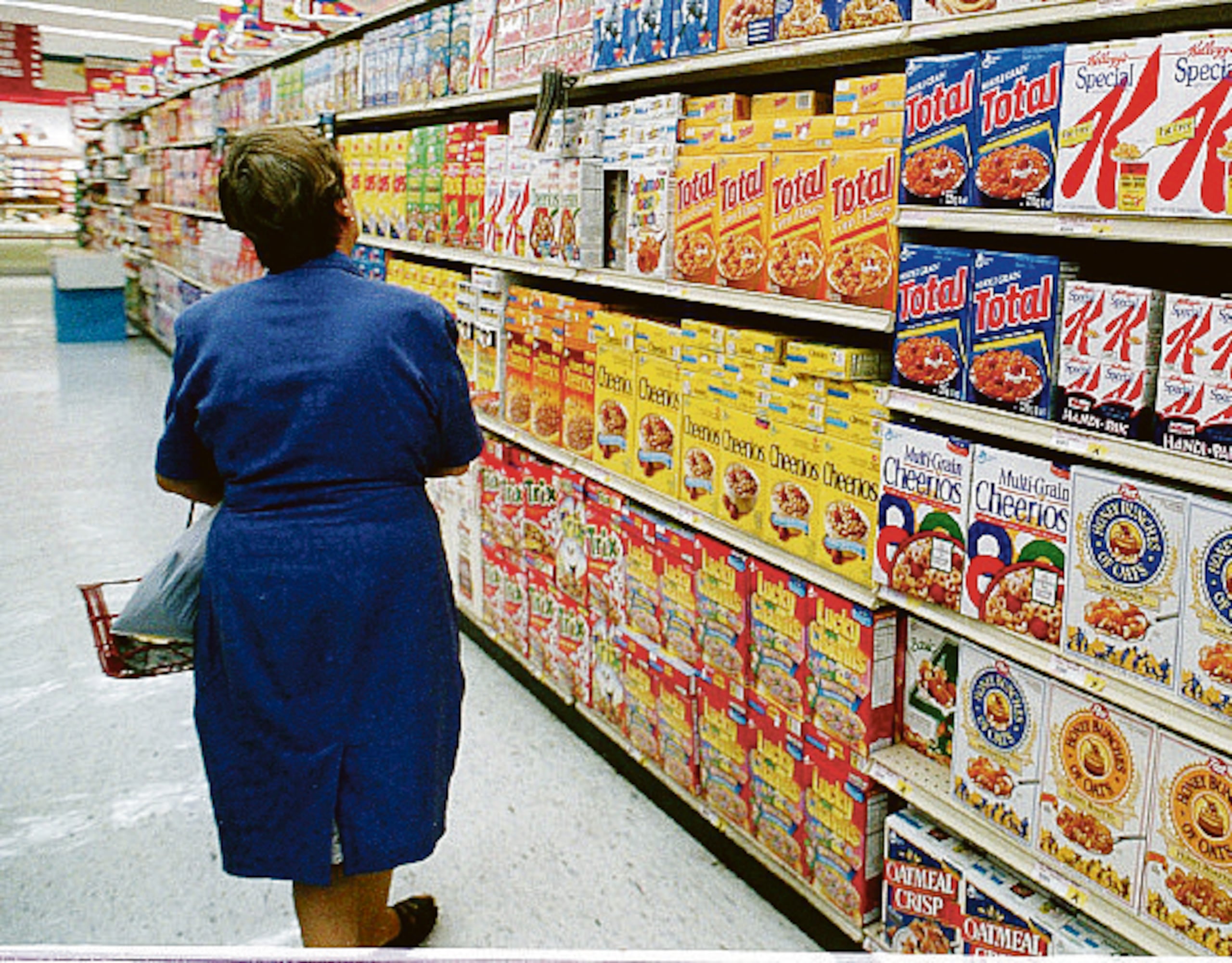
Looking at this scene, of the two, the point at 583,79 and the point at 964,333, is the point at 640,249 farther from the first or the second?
the point at 964,333

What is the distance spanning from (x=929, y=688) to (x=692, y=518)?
0.75m

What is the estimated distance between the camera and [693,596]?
277cm

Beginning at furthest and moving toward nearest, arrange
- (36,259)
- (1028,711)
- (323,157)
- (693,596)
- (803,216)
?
(36,259), (693,596), (803,216), (1028,711), (323,157)

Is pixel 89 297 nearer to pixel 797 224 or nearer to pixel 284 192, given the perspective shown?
pixel 797 224

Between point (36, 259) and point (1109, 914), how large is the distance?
22.2 meters

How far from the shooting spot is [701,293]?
8.64 feet

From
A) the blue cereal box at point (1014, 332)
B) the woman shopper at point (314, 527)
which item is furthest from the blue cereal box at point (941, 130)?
the woman shopper at point (314, 527)

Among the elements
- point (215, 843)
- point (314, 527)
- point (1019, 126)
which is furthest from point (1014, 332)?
point (215, 843)

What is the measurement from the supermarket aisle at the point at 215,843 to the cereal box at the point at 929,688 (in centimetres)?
57

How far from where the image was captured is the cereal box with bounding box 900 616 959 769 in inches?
85.7

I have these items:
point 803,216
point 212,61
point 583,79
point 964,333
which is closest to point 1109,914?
point 964,333

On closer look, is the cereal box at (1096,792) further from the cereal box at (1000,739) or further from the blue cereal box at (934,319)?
the blue cereal box at (934,319)

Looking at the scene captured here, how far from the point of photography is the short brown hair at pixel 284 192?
5.60ft

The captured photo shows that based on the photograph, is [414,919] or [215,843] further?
[215,843]
